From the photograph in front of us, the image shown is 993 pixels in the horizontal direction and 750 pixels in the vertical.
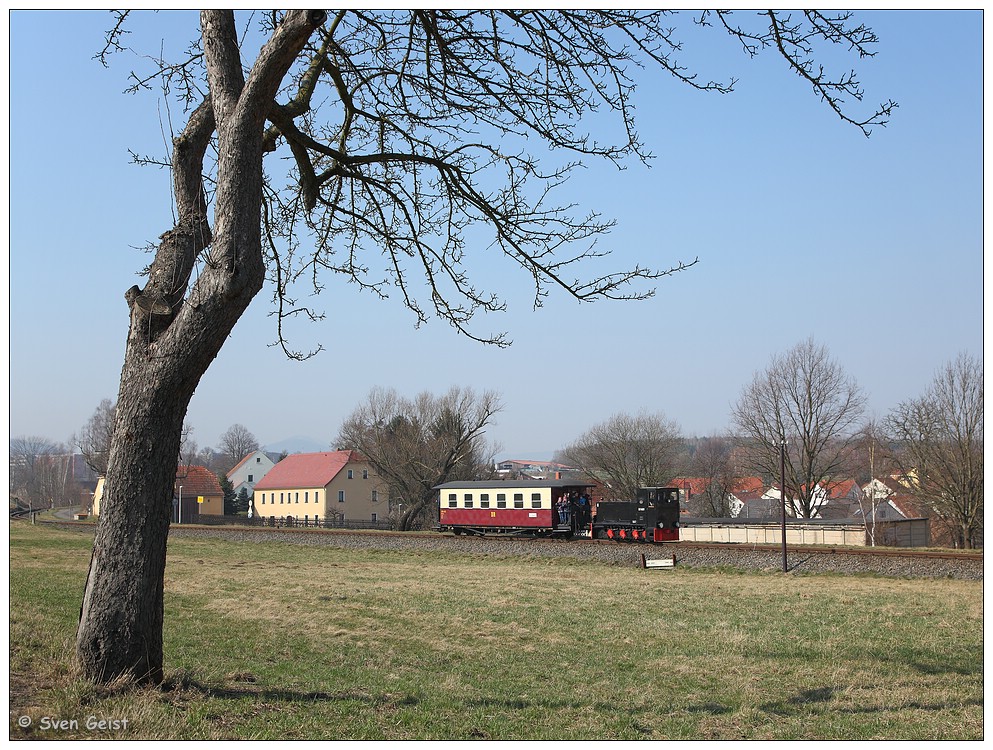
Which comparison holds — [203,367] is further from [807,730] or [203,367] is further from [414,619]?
[414,619]

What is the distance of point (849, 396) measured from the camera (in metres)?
48.1

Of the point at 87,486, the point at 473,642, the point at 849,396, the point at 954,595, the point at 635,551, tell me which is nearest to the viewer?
the point at 473,642

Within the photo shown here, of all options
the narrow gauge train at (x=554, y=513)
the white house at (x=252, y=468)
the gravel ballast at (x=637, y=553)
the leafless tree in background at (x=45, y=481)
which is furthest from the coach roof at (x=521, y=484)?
the white house at (x=252, y=468)

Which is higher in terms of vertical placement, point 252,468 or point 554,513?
point 554,513

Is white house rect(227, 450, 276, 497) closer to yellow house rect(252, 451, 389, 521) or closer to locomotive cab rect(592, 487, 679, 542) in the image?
yellow house rect(252, 451, 389, 521)

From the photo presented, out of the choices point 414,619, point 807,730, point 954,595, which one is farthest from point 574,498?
point 807,730

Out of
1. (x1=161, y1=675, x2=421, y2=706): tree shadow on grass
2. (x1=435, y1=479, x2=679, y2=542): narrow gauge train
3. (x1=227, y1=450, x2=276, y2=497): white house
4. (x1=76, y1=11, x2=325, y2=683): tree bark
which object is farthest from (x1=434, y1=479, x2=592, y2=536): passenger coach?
(x1=227, y1=450, x2=276, y2=497): white house

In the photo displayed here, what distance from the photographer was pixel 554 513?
3250cm

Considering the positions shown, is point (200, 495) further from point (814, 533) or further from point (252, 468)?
point (814, 533)

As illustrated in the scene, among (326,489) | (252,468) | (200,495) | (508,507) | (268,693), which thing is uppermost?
(268,693)

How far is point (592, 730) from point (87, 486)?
57691 millimetres

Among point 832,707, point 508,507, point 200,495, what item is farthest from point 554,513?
point 200,495

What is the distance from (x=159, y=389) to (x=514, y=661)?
536 cm

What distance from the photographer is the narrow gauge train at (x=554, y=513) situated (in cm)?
3103
